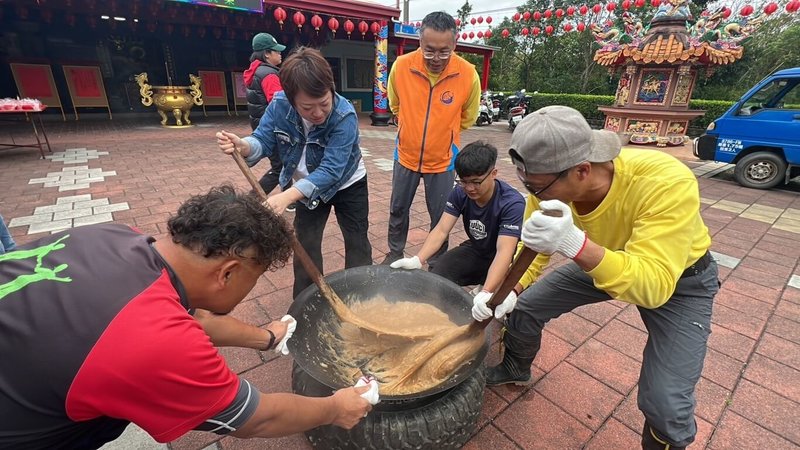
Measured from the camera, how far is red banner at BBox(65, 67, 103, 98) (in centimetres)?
1018

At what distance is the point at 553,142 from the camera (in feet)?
3.85

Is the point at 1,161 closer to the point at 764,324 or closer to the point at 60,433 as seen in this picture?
the point at 60,433

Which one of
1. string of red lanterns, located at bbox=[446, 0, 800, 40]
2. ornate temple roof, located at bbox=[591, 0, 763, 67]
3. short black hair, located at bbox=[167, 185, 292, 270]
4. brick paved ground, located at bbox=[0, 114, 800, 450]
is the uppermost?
string of red lanterns, located at bbox=[446, 0, 800, 40]

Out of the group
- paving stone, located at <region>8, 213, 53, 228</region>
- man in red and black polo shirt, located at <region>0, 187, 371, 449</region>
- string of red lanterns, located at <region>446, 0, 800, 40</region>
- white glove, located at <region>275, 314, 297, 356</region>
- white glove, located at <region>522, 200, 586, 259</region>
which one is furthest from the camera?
string of red lanterns, located at <region>446, 0, 800, 40</region>

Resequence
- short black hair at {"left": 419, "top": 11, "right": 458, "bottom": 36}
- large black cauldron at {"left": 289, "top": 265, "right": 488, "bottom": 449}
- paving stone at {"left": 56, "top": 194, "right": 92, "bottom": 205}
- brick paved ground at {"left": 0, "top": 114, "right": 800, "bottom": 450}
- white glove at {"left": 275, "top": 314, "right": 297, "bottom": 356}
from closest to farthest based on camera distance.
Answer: large black cauldron at {"left": 289, "top": 265, "right": 488, "bottom": 449}, white glove at {"left": 275, "top": 314, "right": 297, "bottom": 356}, brick paved ground at {"left": 0, "top": 114, "right": 800, "bottom": 450}, short black hair at {"left": 419, "top": 11, "right": 458, "bottom": 36}, paving stone at {"left": 56, "top": 194, "right": 92, "bottom": 205}

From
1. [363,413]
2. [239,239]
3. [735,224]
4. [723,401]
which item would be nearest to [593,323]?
[723,401]

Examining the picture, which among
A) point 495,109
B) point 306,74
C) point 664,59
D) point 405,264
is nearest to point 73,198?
point 306,74

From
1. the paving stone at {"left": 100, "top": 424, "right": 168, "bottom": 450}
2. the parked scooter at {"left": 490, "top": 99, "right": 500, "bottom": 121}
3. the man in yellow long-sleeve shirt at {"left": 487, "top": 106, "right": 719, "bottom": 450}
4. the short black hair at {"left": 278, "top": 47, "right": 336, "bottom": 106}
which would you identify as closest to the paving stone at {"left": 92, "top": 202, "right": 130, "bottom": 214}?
the paving stone at {"left": 100, "top": 424, "right": 168, "bottom": 450}

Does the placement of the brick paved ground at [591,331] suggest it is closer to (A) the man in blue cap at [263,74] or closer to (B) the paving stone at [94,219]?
(B) the paving stone at [94,219]

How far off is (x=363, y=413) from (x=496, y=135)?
10396 mm

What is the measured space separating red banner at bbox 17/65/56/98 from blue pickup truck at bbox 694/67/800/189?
1472 centimetres

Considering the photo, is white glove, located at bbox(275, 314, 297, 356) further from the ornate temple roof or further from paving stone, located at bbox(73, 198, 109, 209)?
→ the ornate temple roof

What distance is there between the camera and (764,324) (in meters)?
2.43

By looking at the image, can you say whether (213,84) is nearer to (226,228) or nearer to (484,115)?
(484,115)
